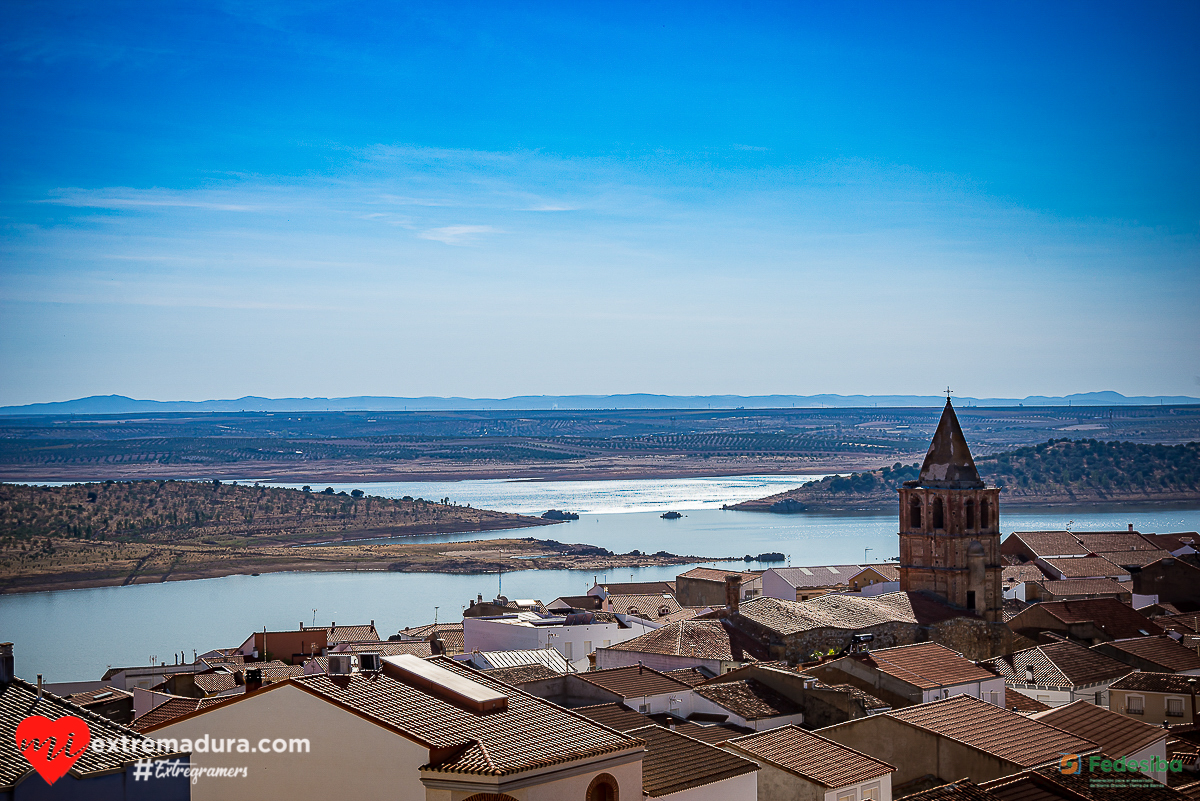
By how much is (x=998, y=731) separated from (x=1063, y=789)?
3.09m

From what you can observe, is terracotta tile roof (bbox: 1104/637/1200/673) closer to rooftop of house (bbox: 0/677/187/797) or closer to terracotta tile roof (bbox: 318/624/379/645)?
terracotta tile roof (bbox: 318/624/379/645)

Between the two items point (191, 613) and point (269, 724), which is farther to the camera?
point (191, 613)

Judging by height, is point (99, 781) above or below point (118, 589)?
above

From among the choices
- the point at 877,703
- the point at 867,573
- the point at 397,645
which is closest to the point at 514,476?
the point at 867,573

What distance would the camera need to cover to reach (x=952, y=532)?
28500mm

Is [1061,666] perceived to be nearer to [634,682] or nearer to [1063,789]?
[634,682]

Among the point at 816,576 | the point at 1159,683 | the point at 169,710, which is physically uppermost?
the point at 169,710

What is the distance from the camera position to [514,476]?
143 meters

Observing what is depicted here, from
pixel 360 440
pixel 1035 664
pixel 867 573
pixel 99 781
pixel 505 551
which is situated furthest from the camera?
pixel 360 440

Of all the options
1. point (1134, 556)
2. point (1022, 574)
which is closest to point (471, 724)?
point (1022, 574)

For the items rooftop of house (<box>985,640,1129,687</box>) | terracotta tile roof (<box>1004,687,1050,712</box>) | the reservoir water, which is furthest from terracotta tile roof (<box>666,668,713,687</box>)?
the reservoir water

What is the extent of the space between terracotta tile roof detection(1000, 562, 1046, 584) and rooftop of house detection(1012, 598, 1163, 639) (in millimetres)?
5258

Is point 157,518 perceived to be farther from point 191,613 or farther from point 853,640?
point 853,640

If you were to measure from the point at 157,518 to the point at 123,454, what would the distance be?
7470 cm
